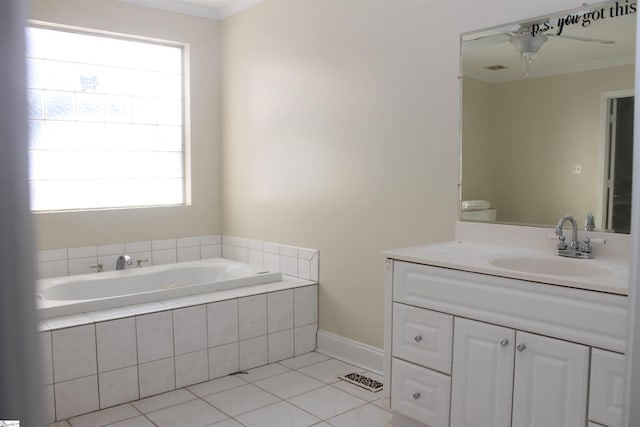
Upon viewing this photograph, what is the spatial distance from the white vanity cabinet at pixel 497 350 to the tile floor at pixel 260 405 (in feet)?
1.27

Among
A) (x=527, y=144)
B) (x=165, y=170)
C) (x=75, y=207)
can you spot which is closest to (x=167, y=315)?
(x=75, y=207)

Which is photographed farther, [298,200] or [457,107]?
[298,200]

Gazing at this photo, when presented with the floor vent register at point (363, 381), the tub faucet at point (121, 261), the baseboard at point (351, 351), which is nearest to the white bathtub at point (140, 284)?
the tub faucet at point (121, 261)

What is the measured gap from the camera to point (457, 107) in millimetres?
2701

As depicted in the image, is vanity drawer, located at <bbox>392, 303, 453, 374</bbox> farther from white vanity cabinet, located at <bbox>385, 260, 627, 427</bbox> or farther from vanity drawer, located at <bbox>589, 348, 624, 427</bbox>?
vanity drawer, located at <bbox>589, 348, 624, 427</bbox>

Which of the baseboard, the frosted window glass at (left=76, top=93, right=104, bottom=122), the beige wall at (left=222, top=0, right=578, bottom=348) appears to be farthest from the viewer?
the frosted window glass at (left=76, top=93, right=104, bottom=122)

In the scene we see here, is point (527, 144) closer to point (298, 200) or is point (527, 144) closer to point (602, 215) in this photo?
point (602, 215)

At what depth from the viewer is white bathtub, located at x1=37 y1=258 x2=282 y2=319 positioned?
2.93m

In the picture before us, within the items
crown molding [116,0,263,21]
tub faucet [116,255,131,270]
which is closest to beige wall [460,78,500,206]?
crown molding [116,0,263,21]

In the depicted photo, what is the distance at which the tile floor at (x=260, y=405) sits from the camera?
2584 millimetres

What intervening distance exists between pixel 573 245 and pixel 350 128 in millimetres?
1543

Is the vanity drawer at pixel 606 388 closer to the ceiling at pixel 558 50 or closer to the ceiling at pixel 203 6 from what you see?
the ceiling at pixel 558 50

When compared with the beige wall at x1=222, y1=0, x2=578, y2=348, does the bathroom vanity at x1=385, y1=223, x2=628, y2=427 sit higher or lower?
lower

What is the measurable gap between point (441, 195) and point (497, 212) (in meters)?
0.33
